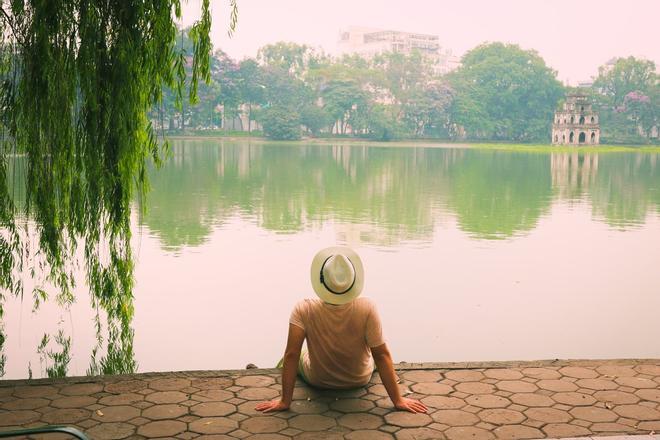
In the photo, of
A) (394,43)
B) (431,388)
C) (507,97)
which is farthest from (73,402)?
(394,43)

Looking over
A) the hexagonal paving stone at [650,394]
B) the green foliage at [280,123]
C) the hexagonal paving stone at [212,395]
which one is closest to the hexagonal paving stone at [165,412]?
the hexagonal paving stone at [212,395]

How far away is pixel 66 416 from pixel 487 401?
188 centimetres

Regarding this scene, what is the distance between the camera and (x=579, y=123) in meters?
52.2

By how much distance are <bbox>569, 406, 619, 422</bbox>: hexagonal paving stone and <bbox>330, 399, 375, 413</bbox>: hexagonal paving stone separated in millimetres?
905

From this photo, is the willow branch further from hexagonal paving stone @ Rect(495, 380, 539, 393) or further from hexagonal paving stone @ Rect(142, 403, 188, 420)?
hexagonal paving stone @ Rect(495, 380, 539, 393)

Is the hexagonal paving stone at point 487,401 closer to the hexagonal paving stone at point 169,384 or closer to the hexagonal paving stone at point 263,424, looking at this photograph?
the hexagonal paving stone at point 263,424

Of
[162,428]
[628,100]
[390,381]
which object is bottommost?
[162,428]

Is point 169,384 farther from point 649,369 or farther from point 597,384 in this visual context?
point 649,369

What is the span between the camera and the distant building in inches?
3430

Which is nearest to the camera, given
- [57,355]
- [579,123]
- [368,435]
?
[368,435]

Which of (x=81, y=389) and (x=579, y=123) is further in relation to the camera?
(x=579, y=123)

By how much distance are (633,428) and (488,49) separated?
6408cm

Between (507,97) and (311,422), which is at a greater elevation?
(507,97)

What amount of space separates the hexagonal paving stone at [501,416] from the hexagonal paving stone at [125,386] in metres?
1.61
